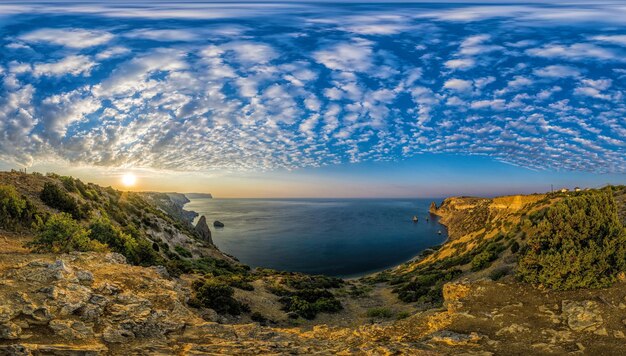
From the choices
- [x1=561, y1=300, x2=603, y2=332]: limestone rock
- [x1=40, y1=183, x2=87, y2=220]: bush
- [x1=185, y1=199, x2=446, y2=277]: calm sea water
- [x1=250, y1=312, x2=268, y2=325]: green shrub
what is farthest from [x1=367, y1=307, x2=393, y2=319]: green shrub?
[x1=185, y1=199, x2=446, y2=277]: calm sea water

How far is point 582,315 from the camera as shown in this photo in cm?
1421

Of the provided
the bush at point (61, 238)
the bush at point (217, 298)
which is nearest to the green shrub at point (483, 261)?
the bush at point (217, 298)

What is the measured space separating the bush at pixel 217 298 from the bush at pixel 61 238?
720 cm

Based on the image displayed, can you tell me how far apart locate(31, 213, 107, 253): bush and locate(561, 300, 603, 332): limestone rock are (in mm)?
25754

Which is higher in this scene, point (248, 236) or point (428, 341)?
point (428, 341)

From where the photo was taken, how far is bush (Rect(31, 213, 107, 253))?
19.6 metres

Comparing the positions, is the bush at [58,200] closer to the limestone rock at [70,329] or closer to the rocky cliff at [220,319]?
the rocky cliff at [220,319]

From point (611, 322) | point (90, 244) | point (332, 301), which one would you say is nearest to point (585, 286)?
point (611, 322)

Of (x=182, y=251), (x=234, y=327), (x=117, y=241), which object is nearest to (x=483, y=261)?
(x=234, y=327)

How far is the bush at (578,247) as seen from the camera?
642 inches

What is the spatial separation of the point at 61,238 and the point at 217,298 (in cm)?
989

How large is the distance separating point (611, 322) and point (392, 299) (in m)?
20.3

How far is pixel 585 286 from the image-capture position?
16.1 metres

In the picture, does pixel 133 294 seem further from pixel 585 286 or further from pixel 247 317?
pixel 585 286
